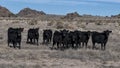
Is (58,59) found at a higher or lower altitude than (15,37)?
lower

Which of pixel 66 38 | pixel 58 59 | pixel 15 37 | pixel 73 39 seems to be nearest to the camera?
pixel 58 59

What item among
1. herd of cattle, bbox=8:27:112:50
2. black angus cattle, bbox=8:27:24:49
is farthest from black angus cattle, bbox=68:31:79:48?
black angus cattle, bbox=8:27:24:49

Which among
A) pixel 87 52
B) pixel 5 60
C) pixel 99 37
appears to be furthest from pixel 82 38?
pixel 5 60

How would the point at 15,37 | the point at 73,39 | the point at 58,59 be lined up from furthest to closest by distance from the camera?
the point at 73,39 → the point at 15,37 → the point at 58,59

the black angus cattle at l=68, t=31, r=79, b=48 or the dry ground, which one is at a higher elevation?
the black angus cattle at l=68, t=31, r=79, b=48

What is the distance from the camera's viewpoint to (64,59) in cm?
2400

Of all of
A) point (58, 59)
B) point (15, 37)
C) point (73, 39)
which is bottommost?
point (58, 59)

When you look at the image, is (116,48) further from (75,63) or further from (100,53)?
(75,63)

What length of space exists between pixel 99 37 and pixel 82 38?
120 cm

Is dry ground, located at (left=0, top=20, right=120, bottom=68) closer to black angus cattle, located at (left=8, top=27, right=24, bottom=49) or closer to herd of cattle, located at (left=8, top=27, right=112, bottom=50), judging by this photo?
black angus cattle, located at (left=8, top=27, right=24, bottom=49)

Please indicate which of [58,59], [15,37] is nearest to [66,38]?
[15,37]

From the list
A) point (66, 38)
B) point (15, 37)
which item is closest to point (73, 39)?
point (66, 38)

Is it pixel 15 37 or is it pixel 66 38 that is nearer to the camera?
pixel 15 37

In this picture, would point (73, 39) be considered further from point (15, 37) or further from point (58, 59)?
point (58, 59)
